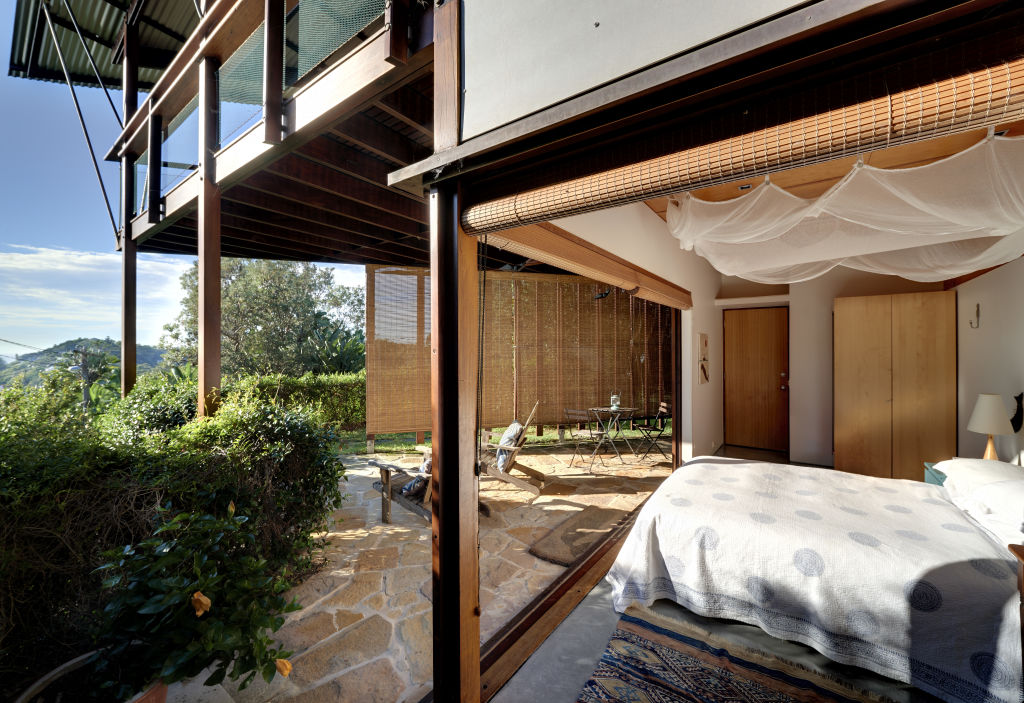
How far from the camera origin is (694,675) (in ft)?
6.52

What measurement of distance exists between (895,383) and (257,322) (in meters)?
13.2

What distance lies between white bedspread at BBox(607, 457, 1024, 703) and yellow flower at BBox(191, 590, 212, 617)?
2.10 meters

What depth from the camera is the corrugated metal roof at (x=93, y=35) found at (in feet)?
16.1

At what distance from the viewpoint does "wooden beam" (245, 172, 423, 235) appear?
12.5ft

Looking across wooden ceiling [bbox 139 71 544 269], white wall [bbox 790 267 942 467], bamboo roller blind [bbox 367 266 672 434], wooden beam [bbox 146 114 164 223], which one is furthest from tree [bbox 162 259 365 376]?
white wall [bbox 790 267 942 467]

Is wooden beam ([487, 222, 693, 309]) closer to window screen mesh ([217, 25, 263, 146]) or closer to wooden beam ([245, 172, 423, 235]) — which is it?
window screen mesh ([217, 25, 263, 146])

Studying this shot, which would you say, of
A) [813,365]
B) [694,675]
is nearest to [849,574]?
[694,675]

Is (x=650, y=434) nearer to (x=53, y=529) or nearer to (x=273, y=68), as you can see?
(x=273, y=68)

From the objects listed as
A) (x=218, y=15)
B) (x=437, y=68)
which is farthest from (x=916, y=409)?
(x=218, y=15)

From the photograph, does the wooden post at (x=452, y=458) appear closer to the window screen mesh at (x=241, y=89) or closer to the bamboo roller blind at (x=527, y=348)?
the window screen mesh at (x=241, y=89)

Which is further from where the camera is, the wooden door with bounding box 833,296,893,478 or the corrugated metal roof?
the corrugated metal roof

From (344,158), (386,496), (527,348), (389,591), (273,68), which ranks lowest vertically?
(389,591)

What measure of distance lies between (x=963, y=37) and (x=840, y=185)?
1.51m

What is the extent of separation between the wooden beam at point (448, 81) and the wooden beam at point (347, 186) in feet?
5.32
